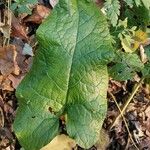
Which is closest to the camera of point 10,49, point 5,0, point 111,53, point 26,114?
point 111,53

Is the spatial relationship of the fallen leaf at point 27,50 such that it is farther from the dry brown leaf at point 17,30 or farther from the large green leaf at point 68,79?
the large green leaf at point 68,79

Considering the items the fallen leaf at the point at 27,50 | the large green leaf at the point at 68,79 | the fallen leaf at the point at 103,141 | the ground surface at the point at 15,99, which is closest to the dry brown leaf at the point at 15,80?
the ground surface at the point at 15,99

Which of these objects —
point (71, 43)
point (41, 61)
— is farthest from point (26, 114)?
point (71, 43)

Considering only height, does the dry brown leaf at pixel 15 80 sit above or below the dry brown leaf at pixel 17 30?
below

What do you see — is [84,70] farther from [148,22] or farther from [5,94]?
[148,22]

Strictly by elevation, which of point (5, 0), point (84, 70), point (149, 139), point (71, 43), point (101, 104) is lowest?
point (149, 139)

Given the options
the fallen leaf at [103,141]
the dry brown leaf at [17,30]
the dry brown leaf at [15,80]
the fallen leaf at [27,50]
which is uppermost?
the dry brown leaf at [17,30]

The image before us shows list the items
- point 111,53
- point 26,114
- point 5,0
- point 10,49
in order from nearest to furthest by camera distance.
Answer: point 111,53 → point 26,114 → point 10,49 → point 5,0

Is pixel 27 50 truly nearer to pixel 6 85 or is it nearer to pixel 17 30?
pixel 17 30
